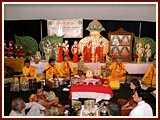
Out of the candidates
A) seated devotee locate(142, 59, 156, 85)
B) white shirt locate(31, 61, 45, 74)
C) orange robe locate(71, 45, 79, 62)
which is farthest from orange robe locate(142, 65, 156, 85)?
white shirt locate(31, 61, 45, 74)

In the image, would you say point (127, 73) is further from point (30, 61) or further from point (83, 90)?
point (30, 61)

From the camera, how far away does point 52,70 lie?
2814 millimetres

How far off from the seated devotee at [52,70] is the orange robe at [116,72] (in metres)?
0.43

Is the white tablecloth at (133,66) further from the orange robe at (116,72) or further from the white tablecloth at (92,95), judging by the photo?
the white tablecloth at (92,95)

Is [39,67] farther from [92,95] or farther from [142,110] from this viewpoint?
[142,110]

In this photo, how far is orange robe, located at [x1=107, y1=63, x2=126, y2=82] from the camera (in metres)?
2.85

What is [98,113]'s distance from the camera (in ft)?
8.16

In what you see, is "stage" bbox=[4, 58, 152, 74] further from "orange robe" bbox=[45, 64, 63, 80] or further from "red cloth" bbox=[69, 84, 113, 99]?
"red cloth" bbox=[69, 84, 113, 99]

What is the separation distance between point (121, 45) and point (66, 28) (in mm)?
496

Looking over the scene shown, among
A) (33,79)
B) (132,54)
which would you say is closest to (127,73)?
(132,54)

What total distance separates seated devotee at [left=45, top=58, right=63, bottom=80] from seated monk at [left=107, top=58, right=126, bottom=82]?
43 centimetres

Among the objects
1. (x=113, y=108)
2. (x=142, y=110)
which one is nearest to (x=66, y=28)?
(x=113, y=108)

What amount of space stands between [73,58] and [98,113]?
0.59m

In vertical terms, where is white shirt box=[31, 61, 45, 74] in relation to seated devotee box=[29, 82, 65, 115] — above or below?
above
